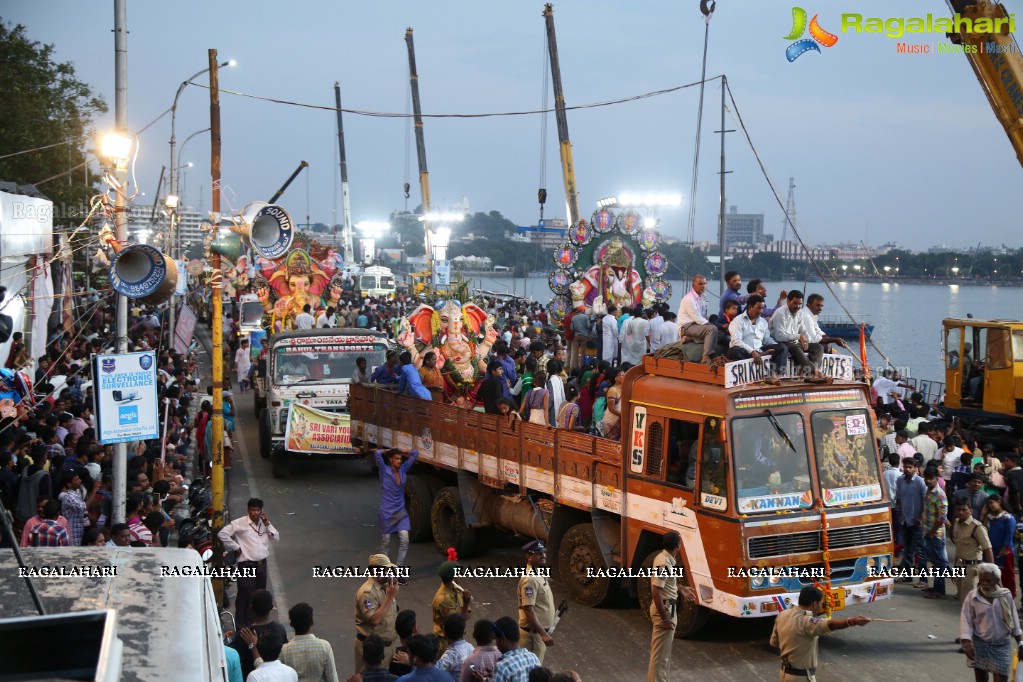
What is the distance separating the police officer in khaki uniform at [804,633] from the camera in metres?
7.70

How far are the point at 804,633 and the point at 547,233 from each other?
60.7m

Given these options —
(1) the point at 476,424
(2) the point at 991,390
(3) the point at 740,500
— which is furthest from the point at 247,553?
(2) the point at 991,390

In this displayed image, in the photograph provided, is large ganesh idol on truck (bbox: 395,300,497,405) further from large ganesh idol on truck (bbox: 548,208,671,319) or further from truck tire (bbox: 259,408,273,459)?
large ganesh idol on truck (bbox: 548,208,671,319)

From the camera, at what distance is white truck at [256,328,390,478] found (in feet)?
58.0

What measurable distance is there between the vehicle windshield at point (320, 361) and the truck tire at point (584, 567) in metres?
7.91

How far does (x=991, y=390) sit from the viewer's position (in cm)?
1995

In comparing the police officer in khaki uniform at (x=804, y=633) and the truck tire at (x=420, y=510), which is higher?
the police officer in khaki uniform at (x=804, y=633)

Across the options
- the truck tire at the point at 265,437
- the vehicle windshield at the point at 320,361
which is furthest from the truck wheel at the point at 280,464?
the vehicle windshield at the point at 320,361

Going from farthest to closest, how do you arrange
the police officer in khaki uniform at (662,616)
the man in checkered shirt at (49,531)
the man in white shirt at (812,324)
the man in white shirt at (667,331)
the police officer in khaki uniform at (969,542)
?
the man in white shirt at (667,331) → the police officer in khaki uniform at (969,542) → the man in white shirt at (812,324) → the man in checkered shirt at (49,531) → the police officer in khaki uniform at (662,616)

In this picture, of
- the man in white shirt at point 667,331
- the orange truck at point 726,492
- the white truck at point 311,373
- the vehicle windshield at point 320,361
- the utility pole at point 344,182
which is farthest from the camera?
the utility pole at point 344,182

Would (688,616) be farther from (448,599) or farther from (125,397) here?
(125,397)

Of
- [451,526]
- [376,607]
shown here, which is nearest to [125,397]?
[376,607]

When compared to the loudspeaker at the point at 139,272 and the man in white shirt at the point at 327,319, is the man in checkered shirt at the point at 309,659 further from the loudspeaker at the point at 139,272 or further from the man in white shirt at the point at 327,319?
the man in white shirt at the point at 327,319

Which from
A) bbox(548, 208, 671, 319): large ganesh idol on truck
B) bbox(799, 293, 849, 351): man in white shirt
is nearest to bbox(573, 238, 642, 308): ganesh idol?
bbox(548, 208, 671, 319): large ganesh idol on truck
